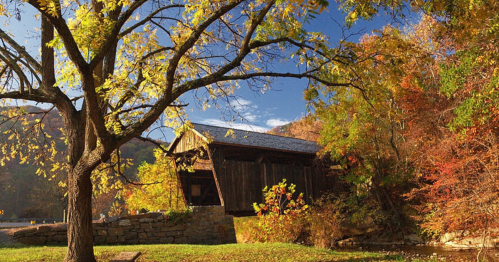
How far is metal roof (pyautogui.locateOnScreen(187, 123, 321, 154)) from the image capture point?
1367 cm

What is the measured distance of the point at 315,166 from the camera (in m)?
17.5

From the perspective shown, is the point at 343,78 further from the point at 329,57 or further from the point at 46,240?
the point at 46,240

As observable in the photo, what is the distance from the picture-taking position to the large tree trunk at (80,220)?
19.0 feet

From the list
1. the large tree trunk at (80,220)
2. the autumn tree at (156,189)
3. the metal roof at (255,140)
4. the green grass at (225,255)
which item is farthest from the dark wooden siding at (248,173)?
the large tree trunk at (80,220)

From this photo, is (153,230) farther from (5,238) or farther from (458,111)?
(458,111)

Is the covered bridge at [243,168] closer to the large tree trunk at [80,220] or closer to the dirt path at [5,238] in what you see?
the dirt path at [5,238]

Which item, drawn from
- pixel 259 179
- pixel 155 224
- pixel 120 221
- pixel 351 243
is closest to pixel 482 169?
pixel 351 243

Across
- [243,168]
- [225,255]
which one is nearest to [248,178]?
[243,168]

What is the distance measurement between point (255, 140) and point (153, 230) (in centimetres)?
563

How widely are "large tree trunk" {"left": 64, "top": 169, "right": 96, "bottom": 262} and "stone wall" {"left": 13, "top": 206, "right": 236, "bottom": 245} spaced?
479 centimetres

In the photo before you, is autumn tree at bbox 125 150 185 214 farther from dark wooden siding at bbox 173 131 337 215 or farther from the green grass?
the green grass

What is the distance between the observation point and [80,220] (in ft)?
19.3

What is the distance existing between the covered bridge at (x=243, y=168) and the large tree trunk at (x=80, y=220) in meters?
5.80

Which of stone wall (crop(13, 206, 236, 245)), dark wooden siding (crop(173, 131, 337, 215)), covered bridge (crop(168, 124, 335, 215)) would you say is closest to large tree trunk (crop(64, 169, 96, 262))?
stone wall (crop(13, 206, 236, 245))
